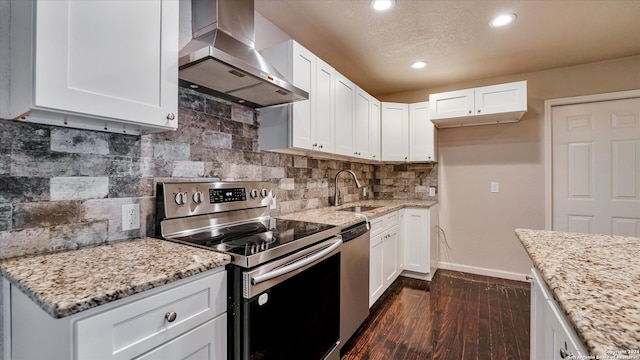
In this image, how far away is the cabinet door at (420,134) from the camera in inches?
134

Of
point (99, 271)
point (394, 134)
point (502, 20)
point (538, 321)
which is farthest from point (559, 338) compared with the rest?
point (394, 134)

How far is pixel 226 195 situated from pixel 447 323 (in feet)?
6.59

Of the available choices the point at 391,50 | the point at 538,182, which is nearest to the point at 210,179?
the point at 391,50

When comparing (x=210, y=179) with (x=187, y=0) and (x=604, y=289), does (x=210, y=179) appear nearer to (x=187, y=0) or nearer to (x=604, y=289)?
(x=187, y=0)

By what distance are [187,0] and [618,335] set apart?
2.15 meters

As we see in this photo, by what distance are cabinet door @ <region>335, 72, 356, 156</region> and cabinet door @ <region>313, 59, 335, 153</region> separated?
90 millimetres

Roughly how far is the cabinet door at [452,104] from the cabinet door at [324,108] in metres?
1.45

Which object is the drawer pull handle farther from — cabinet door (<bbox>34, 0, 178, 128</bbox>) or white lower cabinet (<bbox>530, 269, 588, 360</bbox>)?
white lower cabinet (<bbox>530, 269, 588, 360</bbox>)

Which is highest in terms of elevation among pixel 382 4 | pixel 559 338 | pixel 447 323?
pixel 382 4

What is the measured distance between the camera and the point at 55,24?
895mm

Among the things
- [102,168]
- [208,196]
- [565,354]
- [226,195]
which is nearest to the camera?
[565,354]

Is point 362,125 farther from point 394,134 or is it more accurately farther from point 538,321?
point 538,321

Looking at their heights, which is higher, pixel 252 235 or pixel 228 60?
pixel 228 60

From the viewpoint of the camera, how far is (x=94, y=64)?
0.99 metres
